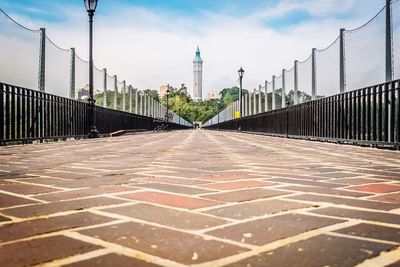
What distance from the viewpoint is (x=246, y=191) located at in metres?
2.70

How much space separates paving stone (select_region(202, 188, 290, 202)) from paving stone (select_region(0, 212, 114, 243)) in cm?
76

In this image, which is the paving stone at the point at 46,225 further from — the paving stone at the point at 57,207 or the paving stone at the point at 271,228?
the paving stone at the point at 271,228

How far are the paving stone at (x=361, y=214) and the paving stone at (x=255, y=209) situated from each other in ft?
0.49

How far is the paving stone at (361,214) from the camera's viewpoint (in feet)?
6.38

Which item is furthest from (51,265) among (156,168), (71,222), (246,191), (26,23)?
(26,23)

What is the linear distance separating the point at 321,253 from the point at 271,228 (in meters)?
0.36

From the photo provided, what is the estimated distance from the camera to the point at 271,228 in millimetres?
1764

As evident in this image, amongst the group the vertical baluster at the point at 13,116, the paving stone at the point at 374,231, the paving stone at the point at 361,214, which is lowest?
the paving stone at the point at 374,231

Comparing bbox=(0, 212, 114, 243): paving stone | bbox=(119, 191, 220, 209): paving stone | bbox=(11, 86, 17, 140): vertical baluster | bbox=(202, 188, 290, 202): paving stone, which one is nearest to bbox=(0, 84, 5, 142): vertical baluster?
bbox=(11, 86, 17, 140): vertical baluster

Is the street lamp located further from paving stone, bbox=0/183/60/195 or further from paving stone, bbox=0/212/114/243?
paving stone, bbox=0/212/114/243

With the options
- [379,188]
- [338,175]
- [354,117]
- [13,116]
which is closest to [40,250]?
[379,188]

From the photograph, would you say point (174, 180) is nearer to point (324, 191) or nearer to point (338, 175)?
point (324, 191)

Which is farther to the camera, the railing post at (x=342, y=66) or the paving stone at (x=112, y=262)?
the railing post at (x=342, y=66)

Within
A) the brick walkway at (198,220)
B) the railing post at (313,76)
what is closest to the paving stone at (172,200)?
the brick walkway at (198,220)
